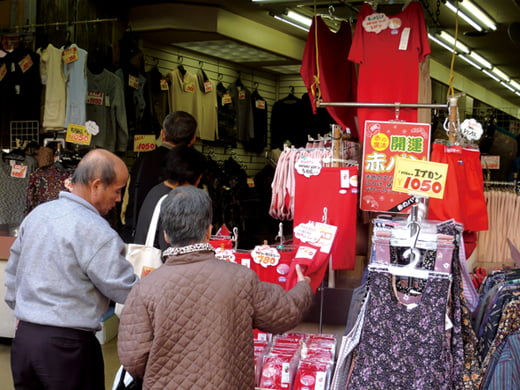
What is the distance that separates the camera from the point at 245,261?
320cm

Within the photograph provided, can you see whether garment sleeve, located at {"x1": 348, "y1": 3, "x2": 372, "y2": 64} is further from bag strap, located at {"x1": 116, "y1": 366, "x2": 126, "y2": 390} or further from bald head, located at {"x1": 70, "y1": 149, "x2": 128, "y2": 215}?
bag strap, located at {"x1": 116, "y1": 366, "x2": 126, "y2": 390}

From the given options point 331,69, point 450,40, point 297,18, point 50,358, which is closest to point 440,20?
point 450,40

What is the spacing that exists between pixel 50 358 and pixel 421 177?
1831 mm

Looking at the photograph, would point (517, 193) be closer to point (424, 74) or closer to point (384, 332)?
point (424, 74)

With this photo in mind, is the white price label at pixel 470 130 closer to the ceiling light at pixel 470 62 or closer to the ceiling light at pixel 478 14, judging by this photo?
the ceiling light at pixel 478 14

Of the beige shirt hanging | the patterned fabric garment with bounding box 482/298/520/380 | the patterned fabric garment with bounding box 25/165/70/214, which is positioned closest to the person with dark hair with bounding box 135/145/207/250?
the patterned fabric garment with bounding box 482/298/520/380

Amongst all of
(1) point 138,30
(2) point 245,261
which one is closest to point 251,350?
(2) point 245,261

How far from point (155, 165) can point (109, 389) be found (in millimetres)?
1801

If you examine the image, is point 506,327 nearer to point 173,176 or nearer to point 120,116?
point 173,176

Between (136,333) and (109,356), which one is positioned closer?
(136,333)

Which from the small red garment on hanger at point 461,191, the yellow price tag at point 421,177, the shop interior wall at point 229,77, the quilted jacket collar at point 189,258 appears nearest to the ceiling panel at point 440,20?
the shop interior wall at point 229,77

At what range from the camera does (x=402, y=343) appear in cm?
260

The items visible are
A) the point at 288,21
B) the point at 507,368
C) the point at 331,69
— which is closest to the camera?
the point at 507,368

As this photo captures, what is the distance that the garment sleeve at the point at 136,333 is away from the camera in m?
2.27
